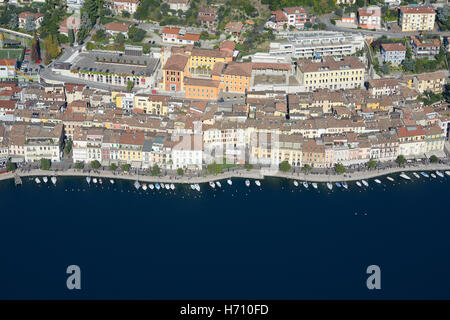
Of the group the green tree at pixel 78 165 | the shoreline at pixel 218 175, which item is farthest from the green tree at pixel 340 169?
the green tree at pixel 78 165

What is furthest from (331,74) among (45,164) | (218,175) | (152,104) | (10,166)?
(10,166)

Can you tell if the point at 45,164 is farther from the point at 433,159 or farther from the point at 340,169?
the point at 433,159

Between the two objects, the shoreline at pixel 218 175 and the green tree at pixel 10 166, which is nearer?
the shoreline at pixel 218 175

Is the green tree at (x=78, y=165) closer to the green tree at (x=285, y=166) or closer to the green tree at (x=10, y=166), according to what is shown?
the green tree at (x=10, y=166)

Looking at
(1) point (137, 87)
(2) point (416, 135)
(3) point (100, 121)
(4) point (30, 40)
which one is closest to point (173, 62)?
(1) point (137, 87)

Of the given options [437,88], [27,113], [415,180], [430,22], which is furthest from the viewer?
[430,22]

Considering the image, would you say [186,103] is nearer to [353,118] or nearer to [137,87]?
[137,87]
